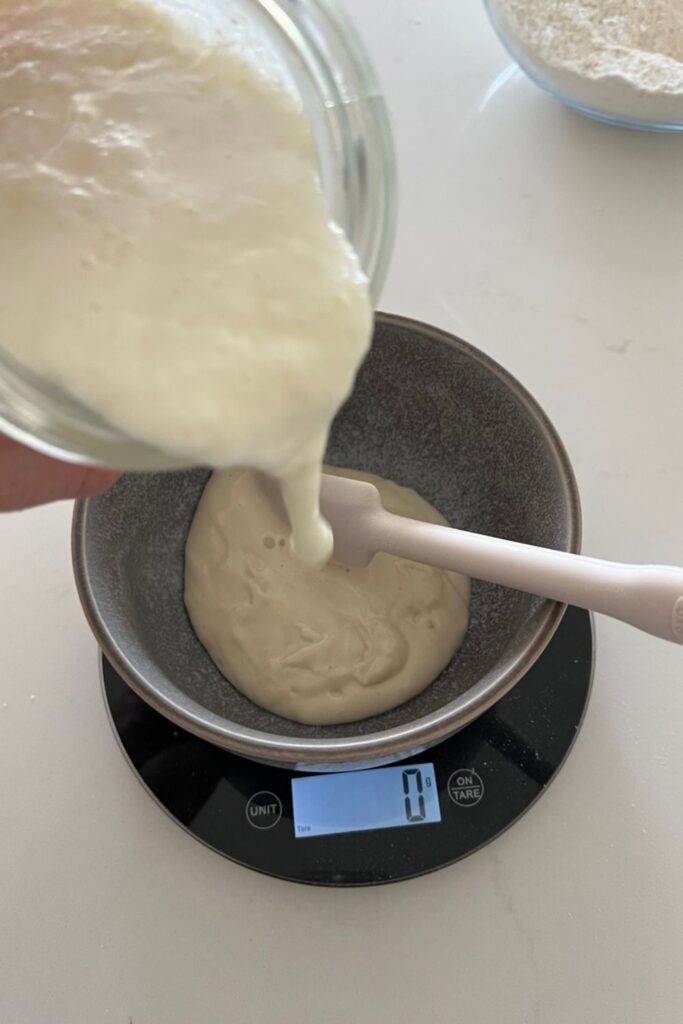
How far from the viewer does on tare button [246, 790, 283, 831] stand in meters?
0.69

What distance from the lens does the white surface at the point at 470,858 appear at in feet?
2.10

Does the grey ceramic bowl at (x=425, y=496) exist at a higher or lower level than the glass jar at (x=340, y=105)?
lower

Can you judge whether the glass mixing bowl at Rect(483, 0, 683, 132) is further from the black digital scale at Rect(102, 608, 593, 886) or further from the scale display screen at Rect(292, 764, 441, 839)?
the scale display screen at Rect(292, 764, 441, 839)

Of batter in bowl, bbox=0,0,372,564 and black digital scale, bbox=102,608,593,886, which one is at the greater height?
batter in bowl, bbox=0,0,372,564

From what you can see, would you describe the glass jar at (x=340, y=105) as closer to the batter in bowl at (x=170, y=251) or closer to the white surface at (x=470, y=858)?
the batter in bowl at (x=170, y=251)

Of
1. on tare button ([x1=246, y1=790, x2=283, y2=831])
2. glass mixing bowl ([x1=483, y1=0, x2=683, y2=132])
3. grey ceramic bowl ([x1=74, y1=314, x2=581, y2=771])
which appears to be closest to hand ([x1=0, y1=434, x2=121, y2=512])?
grey ceramic bowl ([x1=74, y1=314, x2=581, y2=771])

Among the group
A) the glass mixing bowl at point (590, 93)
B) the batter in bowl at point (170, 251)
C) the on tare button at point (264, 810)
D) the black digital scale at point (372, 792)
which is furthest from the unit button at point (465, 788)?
the glass mixing bowl at point (590, 93)

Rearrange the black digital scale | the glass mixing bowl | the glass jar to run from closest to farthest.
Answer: the glass jar → the black digital scale → the glass mixing bowl

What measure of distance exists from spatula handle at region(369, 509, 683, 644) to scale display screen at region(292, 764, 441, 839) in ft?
0.58

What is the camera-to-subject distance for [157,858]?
0.69m

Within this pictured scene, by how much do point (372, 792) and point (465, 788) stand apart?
0.07 meters

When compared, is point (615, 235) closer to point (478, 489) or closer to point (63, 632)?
point (478, 489)

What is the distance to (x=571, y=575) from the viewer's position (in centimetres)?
60

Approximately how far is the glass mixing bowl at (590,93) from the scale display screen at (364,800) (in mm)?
714
